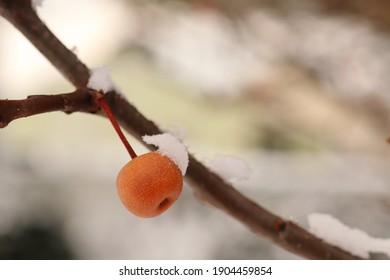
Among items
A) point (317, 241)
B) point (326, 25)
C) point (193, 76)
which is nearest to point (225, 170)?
point (317, 241)

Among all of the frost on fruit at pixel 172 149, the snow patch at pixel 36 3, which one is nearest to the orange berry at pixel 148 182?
the frost on fruit at pixel 172 149

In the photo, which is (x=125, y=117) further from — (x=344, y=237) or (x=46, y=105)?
(x=344, y=237)

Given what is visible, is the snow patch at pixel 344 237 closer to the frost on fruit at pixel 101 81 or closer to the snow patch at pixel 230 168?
the snow patch at pixel 230 168

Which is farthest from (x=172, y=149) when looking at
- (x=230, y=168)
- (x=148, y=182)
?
(x=230, y=168)

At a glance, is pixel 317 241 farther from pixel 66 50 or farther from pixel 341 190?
pixel 341 190

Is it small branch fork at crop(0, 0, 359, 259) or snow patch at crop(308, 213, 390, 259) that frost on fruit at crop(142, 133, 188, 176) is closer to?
small branch fork at crop(0, 0, 359, 259)
